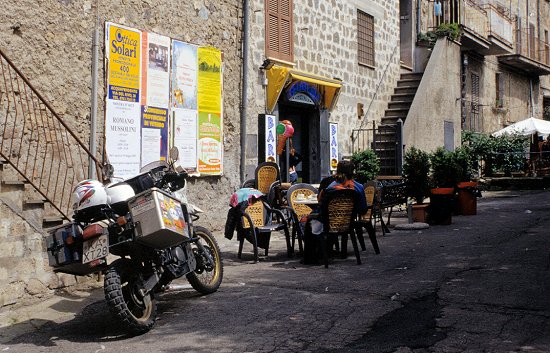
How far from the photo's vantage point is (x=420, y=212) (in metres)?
13.3

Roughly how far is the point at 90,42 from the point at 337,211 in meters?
4.79

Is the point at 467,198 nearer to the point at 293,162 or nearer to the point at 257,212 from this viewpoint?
the point at 293,162

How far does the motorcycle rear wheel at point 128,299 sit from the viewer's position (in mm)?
5301

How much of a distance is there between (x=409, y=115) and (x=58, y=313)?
1409cm

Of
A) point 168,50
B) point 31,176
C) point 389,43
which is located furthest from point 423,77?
point 31,176

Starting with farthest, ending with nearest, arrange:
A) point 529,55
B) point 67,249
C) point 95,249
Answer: point 529,55
point 67,249
point 95,249

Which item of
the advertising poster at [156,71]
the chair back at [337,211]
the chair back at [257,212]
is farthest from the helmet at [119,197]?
the advertising poster at [156,71]

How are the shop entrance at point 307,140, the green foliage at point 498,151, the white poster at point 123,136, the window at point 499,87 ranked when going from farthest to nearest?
1. the window at point 499,87
2. the green foliage at point 498,151
3. the shop entrance at point 307,140
4. the white poster at point 123,136

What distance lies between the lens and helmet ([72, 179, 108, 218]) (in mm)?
5633

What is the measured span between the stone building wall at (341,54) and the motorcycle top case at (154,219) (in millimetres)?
8060

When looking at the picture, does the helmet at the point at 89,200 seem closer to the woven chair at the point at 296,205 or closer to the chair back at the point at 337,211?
the chair back at the point at 337,211

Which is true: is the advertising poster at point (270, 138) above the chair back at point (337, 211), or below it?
above

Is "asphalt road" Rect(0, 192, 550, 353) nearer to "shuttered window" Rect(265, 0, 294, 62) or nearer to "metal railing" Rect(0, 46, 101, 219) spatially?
"metal railing" Rect(0, 46, 101, 219)

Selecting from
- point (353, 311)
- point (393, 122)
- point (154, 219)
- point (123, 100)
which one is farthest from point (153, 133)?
point (393, 122)
